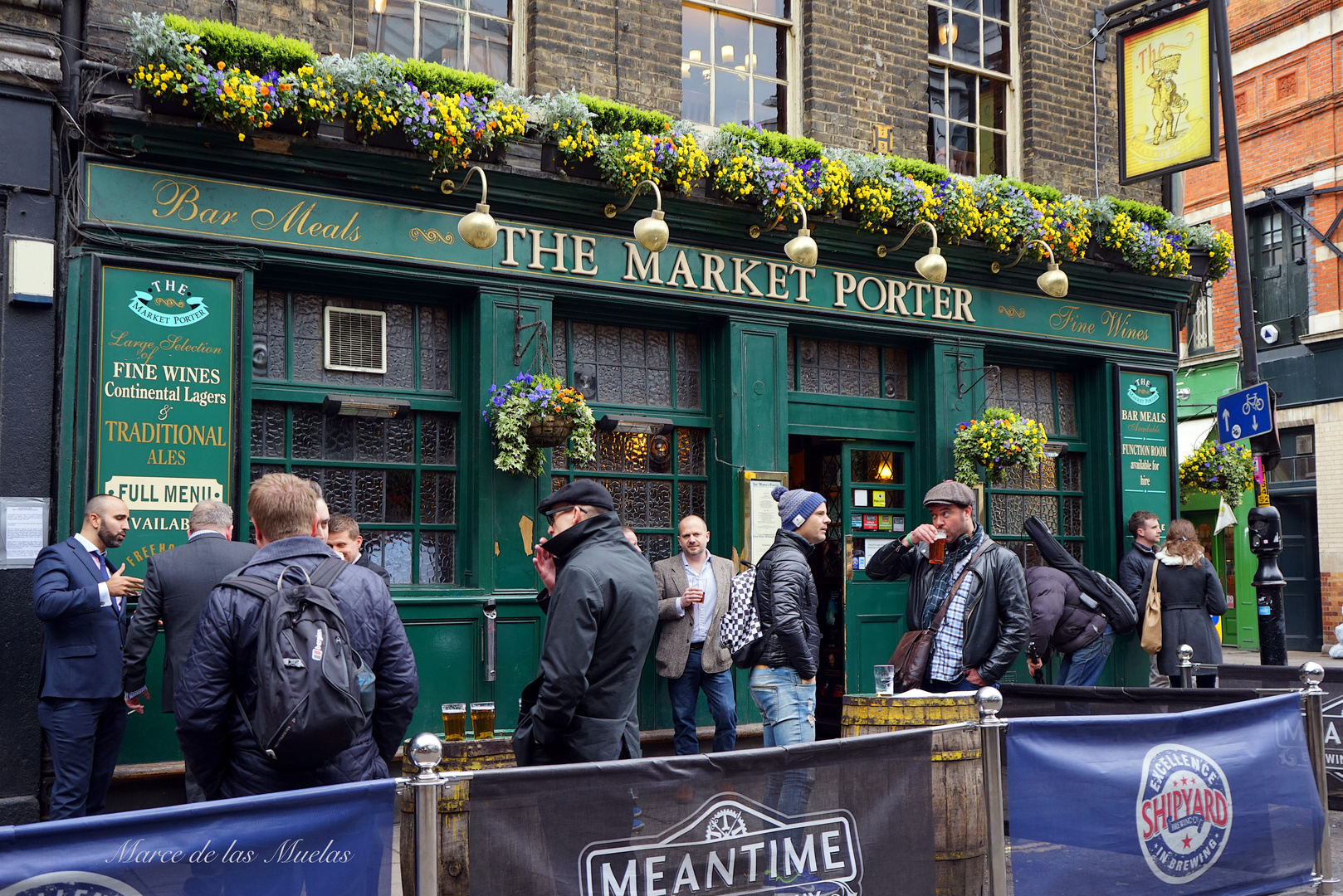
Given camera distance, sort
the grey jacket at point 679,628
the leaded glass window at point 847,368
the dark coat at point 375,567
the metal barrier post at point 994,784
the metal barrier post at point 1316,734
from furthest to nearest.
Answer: the leaded glass window at point 847,368 < the grey jacket at point 679,628 < the dark coat at point 375,567 < the metal barrier post at point 1316,734 < the metal barrier post at point 994,784

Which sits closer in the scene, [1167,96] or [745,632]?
[745,632]

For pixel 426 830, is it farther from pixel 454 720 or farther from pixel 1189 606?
pixel 1189 606

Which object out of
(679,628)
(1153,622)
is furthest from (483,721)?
(1153,622)

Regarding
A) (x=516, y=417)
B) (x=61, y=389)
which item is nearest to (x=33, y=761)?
(x=61, y=389)

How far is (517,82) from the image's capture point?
9258 mm

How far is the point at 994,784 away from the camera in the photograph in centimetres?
437

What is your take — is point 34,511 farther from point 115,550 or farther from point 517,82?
point 517,82

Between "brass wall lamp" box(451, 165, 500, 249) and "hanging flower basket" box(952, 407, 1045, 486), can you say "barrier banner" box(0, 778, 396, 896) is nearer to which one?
"brass wall lamp" box(451, 165, 500, 249)

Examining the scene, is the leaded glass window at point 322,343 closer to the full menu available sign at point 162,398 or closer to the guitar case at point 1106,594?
the full menu available sign at point 162,398

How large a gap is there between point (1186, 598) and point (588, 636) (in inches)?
296

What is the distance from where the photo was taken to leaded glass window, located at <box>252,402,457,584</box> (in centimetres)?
813

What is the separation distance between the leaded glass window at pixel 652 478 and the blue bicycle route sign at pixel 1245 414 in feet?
16.3

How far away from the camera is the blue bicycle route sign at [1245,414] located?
1072cm

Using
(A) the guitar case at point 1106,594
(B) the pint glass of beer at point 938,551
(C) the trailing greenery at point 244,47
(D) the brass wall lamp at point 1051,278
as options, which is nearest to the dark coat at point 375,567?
(C) the trailing greenery at point 244,47
